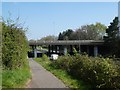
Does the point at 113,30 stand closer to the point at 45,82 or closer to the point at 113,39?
the point at 113,39

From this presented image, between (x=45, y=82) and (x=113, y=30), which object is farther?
(x=113, y=30)

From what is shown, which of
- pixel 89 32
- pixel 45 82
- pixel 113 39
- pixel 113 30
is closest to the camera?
pixel 45 82

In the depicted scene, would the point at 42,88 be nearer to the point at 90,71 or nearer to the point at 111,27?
the point at 90,71

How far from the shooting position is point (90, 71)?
15359mm

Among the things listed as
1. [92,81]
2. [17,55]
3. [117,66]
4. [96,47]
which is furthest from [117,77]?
[96,47]

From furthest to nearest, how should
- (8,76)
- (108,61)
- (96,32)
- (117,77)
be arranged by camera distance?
(96,32) → (8,76) → (108,61) → (117,77)

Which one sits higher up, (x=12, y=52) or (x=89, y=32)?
(x=89, y=32)

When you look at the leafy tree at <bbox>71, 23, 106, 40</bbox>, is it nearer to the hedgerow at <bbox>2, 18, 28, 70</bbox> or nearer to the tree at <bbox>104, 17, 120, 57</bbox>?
the tree at <bbox>104, 17, 120, 57</bbox>

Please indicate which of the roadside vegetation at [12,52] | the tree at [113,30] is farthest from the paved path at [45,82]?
the tree at [113,30]

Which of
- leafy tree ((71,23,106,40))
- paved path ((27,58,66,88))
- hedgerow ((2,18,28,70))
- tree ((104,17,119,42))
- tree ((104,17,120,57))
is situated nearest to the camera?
paved path ((27,58,66,88))

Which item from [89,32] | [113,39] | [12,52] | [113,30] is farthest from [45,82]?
[89,32]

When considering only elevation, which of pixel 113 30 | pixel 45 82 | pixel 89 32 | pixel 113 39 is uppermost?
pixel 113 30

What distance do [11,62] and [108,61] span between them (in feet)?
19.6

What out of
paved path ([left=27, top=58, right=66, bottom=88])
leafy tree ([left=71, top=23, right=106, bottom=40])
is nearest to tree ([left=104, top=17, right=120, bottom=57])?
leafy tree ([left=71, top=23, right=106, bottom=40])
